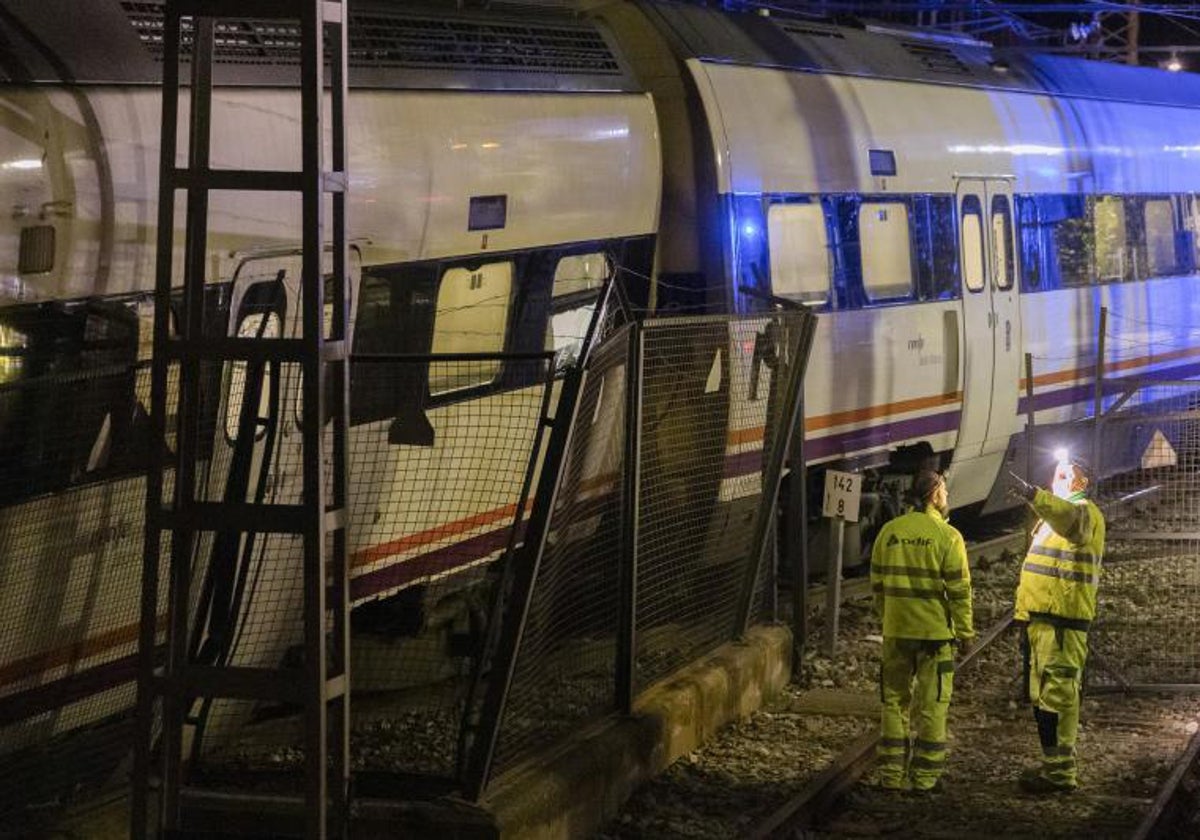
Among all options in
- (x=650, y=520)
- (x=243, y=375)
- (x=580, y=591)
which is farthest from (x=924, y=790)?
(x=243, y=375)

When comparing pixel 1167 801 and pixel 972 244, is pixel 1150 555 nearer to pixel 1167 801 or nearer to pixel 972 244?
pixel 972 244

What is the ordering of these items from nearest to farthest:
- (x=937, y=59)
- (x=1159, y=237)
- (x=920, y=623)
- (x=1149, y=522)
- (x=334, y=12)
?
(x=334, y=12)
(x=920, y=623)
(x=1149, y=522)
(x=937, y=59)
(x=1159, y=237)

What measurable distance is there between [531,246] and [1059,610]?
10.1ft

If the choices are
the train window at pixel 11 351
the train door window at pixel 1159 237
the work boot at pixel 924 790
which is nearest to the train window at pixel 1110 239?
the train door window at pixel 1159 237

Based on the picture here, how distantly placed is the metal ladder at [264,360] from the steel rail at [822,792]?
229cm

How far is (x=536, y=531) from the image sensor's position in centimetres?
669

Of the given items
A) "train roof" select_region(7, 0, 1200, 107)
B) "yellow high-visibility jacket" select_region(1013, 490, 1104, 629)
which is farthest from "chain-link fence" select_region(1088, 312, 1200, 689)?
"train roof" select_region(7, 0, 1200, 107)

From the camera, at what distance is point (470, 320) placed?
9.09 meters

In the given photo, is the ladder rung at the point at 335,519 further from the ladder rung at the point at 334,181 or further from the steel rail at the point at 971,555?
the steel rail at the point at 971,555

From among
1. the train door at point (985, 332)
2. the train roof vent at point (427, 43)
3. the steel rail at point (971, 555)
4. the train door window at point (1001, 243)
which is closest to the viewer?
the train roof vent at point (427, 43)

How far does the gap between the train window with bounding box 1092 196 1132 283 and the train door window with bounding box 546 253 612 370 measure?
22.0ft

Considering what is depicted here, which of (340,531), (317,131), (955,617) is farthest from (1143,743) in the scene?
(317,131)

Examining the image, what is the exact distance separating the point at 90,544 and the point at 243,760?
1.61 m

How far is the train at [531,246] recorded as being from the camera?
6688mm
